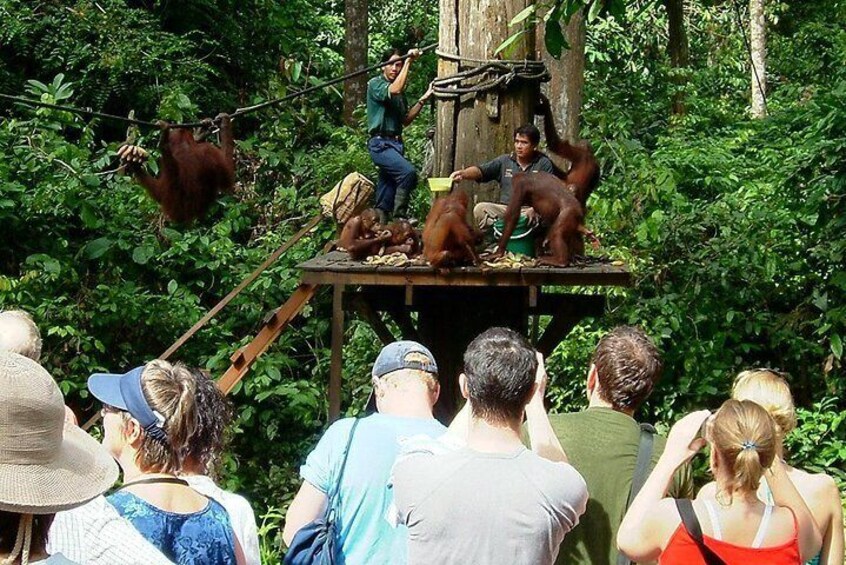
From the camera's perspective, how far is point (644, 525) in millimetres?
3006

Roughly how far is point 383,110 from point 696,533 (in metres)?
4.51

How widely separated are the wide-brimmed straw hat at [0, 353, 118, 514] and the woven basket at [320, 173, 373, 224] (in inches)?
209

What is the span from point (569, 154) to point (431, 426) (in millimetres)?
4019

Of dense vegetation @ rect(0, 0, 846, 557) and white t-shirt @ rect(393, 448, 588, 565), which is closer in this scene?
white t-shirt @ rect(393, 448, 588, 565)

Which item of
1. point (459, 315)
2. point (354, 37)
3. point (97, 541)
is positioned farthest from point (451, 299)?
point (354, 37)

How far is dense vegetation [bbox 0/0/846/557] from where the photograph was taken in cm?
898

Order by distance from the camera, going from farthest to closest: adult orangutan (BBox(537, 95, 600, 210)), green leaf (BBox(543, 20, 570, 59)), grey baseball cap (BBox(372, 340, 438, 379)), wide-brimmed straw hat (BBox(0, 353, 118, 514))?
1. adult orangutan (BBox(537, 95, 600, 210))
2. green leaf (BBox(543, 20, 570, 59))
3. grey baseball cap (BBox(372, 340, 438, 379))
4. wide-brimmed straw hat (BBox(0, 353, 118, 514))

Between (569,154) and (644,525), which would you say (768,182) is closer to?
(569,154)

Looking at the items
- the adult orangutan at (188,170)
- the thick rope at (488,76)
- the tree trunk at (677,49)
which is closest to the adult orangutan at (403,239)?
the thick rope at (488,76)

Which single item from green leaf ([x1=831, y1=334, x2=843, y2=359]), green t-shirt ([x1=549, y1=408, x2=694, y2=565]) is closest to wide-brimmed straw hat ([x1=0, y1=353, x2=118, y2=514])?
green t-shirt ([x1=549, y1=408, x2=694, y2=565])

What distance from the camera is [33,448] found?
1.84 meters

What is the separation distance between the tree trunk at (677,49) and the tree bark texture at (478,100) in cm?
845

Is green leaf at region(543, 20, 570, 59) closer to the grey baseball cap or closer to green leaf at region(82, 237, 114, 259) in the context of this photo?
the grey baseball cap

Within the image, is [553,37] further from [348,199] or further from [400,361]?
[348,199]
